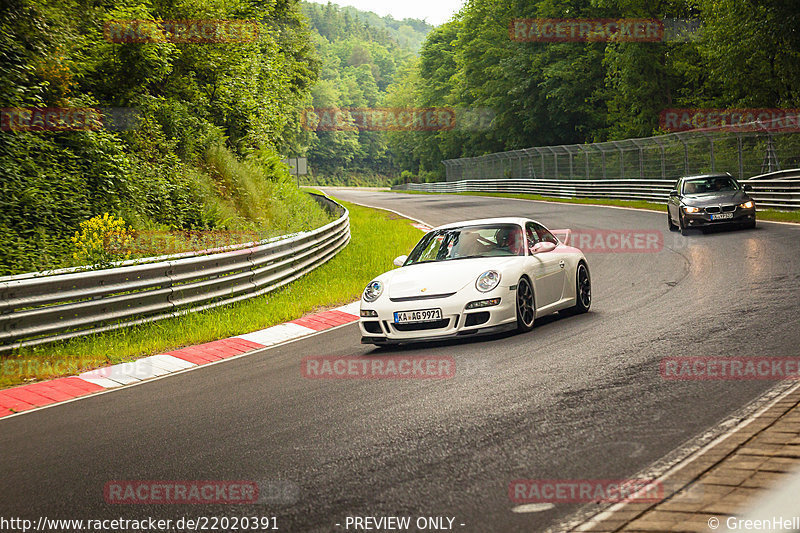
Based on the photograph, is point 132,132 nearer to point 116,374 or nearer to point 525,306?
point 116,374

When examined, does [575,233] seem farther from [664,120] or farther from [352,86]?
[352,86]

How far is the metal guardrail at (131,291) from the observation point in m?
9.55

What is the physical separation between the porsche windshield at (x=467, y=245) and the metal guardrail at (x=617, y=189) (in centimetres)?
1697

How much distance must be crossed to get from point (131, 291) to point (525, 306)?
5186 mm

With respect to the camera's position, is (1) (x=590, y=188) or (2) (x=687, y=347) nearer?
(2) (x=687, y=347)

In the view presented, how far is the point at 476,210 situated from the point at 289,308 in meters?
25.1

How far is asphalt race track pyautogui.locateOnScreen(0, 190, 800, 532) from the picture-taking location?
176 inches

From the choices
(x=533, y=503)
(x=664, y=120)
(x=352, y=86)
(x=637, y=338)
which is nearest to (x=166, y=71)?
(x=637, y=338)

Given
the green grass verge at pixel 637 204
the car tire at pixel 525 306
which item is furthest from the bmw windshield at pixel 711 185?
the car tire at pixel 525 306

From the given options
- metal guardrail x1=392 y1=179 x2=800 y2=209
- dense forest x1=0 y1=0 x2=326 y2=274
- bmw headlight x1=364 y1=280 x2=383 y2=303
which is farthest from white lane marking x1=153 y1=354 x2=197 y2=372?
metal guardrail x1=392 y1=179 x2=800 y2=209

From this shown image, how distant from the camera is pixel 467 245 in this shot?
10.4 meters

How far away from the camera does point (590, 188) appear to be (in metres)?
42.7
